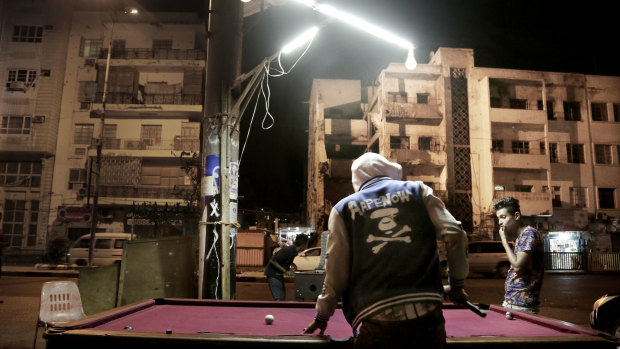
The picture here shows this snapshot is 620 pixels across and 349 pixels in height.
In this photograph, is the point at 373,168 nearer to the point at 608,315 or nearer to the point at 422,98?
the point at 608,315

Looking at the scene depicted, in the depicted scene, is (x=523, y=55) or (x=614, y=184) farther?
(x=523, y=55)

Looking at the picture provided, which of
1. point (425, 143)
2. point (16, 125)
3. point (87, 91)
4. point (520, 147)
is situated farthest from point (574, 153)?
point (16, 125)

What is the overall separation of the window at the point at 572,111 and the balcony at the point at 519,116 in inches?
121

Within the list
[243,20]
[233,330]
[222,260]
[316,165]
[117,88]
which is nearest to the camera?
[233,330]

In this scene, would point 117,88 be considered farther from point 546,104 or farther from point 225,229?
point 546,104

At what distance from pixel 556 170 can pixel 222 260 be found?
31.3 metres

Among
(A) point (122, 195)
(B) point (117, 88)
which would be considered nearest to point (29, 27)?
(B) point (117, 88)

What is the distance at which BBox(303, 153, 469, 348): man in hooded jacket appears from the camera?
80.7 inches

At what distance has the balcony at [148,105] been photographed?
28203 millimetres

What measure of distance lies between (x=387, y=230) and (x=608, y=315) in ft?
18.7

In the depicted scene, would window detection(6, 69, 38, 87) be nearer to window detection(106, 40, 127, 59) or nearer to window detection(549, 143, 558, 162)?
window detection(106, 40, 127, 59)

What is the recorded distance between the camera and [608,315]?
5.75m

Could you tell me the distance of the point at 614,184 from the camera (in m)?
29.2

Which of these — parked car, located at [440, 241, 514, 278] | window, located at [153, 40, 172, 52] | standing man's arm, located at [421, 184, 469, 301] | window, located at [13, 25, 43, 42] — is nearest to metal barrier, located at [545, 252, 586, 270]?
parked car, located at [440, 241, 514, 278]
